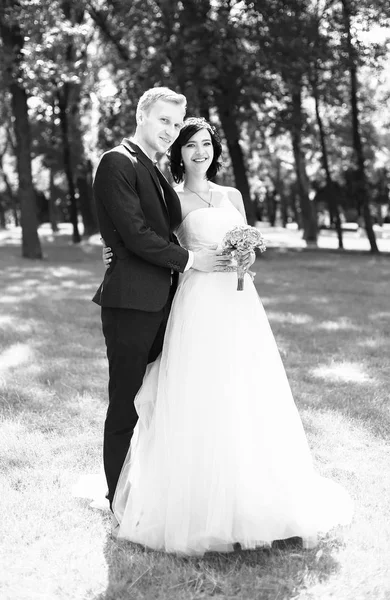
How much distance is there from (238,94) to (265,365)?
17.7 metres

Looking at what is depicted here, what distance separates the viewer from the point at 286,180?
55.3 meters

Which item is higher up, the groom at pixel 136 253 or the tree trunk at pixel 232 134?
the tree trunk at pixel 232 134

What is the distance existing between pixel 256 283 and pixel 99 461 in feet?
34.8

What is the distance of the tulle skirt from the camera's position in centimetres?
365

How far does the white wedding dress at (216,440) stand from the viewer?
3.65m

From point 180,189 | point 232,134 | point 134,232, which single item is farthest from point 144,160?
point 232,134

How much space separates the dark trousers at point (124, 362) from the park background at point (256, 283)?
545 millimetres

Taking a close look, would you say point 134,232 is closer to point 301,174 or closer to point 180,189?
point 180,189

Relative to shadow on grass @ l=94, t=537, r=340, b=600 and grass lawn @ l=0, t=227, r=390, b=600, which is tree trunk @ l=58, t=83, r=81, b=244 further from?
shadow on grass @ l=94, t=537, r=340, b=600

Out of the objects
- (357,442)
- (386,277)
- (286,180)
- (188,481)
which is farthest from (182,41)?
(286,180)

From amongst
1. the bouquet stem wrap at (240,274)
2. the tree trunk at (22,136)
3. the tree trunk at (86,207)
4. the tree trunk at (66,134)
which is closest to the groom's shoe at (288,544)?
the bouquet stem wrap at (240,274)

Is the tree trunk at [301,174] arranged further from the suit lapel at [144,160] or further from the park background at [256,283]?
the suit lapel at [144,160]

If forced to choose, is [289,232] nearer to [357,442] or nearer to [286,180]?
[286,180]

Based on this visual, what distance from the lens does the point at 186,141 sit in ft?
13.7
